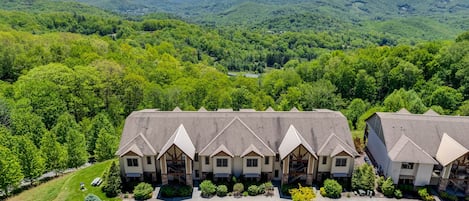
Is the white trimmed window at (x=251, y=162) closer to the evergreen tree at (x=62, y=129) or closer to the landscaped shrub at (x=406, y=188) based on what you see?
the landscaped shrub at (x=406, y=188)

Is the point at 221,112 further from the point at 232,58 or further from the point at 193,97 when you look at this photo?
the point at 232,58

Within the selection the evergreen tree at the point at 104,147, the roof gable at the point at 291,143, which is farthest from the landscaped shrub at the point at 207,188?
the evergreen tree at the point at 104,147

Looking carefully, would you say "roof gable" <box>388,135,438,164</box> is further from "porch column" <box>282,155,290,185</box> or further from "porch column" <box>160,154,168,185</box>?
"porch column" <box>160,154,168,185</box>

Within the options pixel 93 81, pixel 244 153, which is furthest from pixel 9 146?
pixel 244 153

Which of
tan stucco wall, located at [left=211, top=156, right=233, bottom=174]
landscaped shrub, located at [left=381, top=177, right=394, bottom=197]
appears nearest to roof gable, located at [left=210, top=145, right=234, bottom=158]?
tan stucco wall, located at [left=211, top=156, right=233, bottom=174]

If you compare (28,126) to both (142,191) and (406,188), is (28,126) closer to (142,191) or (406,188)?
(142,191)
